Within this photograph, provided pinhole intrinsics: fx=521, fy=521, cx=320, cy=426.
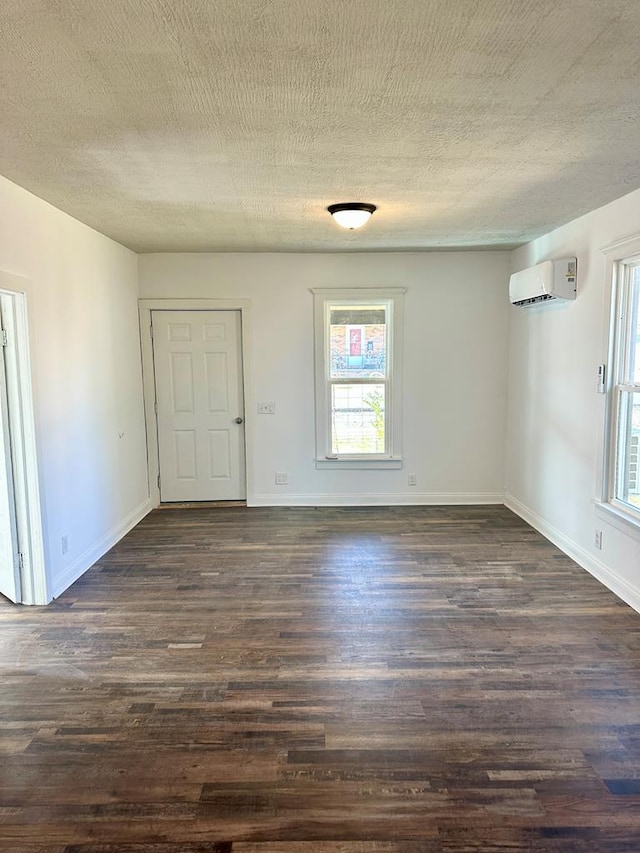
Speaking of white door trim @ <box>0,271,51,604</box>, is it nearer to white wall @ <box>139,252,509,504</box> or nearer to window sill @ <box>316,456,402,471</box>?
white wall @ <box>139,252,509,504</box>

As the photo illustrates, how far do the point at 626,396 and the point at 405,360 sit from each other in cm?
220

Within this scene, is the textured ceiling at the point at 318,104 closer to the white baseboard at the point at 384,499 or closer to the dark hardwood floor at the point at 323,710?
the dark hardwood floor at the point at 323,710

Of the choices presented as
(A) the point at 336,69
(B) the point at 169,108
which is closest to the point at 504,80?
(A) the point at 336,69

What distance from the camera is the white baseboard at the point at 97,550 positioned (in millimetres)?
3457

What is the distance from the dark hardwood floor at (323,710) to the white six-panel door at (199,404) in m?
1.59

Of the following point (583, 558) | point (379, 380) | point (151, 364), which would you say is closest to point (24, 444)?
point (151, 364)

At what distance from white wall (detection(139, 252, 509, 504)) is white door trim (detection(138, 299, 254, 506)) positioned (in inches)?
1.6

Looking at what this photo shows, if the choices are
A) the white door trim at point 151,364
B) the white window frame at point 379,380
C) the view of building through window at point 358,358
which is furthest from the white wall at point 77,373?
the view of building through window at point 358,358

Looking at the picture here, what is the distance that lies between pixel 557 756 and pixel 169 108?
9.53 ft

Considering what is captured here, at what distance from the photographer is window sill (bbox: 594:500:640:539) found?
3.15 metres

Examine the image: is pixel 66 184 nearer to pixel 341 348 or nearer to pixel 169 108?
pixel 169 108

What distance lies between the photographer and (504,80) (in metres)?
1.83

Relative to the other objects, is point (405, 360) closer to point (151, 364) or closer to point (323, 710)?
point (151, 364)

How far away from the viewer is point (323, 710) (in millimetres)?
2252
